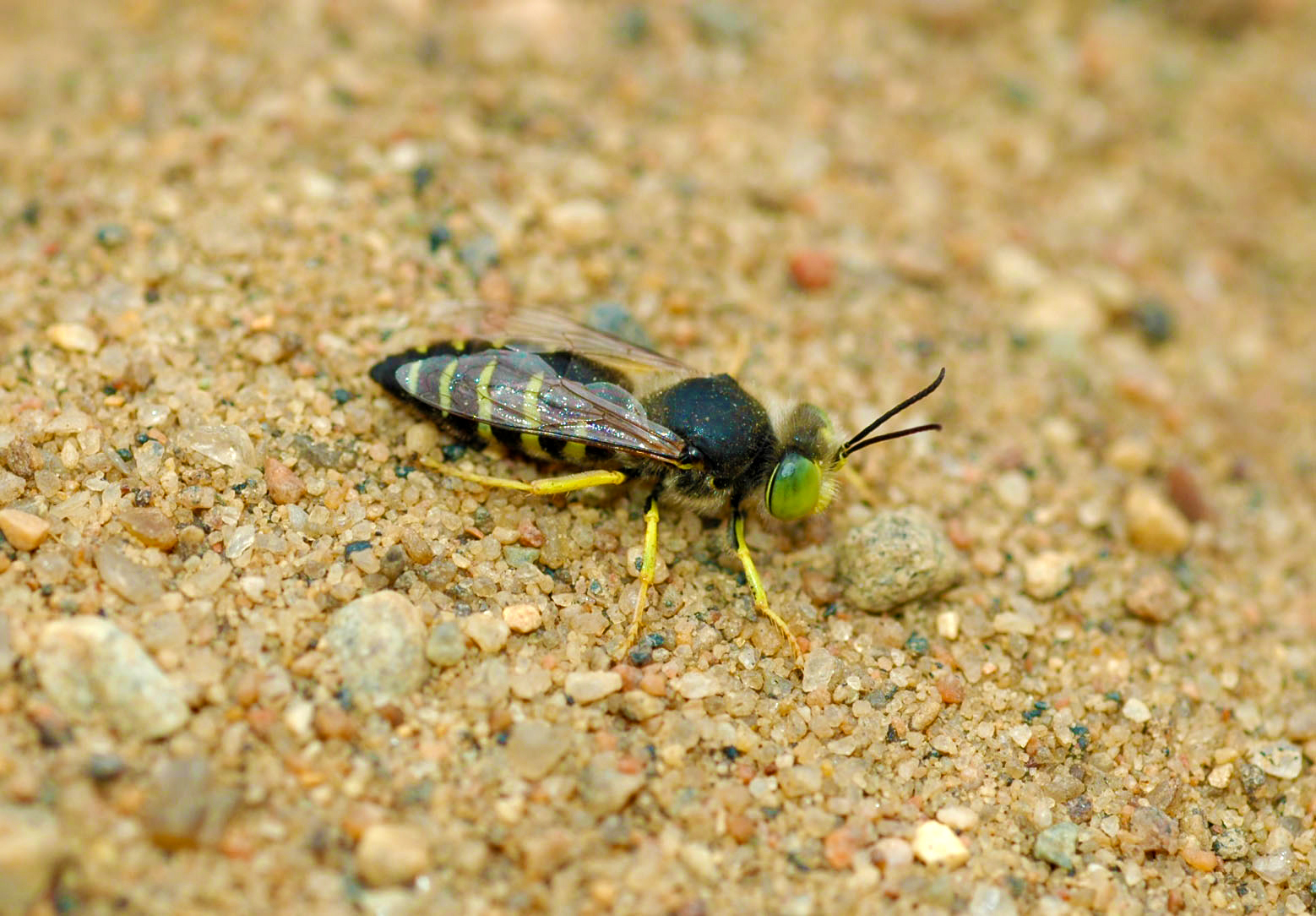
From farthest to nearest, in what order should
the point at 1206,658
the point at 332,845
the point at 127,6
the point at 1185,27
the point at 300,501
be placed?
the point at 1185,27, the point at 127,6, the point at 1206,658, the point at 300,501, the point at 332,845

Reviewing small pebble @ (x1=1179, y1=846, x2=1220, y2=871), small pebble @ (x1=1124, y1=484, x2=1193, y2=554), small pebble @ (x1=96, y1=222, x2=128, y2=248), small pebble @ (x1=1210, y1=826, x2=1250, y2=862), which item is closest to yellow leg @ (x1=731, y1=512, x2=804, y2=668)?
small pebble @ (x1=1179, y1=846, x2=1220, y2=871)

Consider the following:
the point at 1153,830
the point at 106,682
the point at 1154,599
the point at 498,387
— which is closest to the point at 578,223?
the point at 498,387

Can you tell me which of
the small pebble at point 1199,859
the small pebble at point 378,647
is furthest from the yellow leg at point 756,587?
the small pebble at point 1199,859

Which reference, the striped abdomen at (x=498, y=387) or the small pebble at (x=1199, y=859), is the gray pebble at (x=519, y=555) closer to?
the striped abdomen at (x=498, y=387)

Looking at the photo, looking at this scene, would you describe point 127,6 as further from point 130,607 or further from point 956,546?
point 956,546

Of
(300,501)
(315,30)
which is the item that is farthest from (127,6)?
(300,501)
